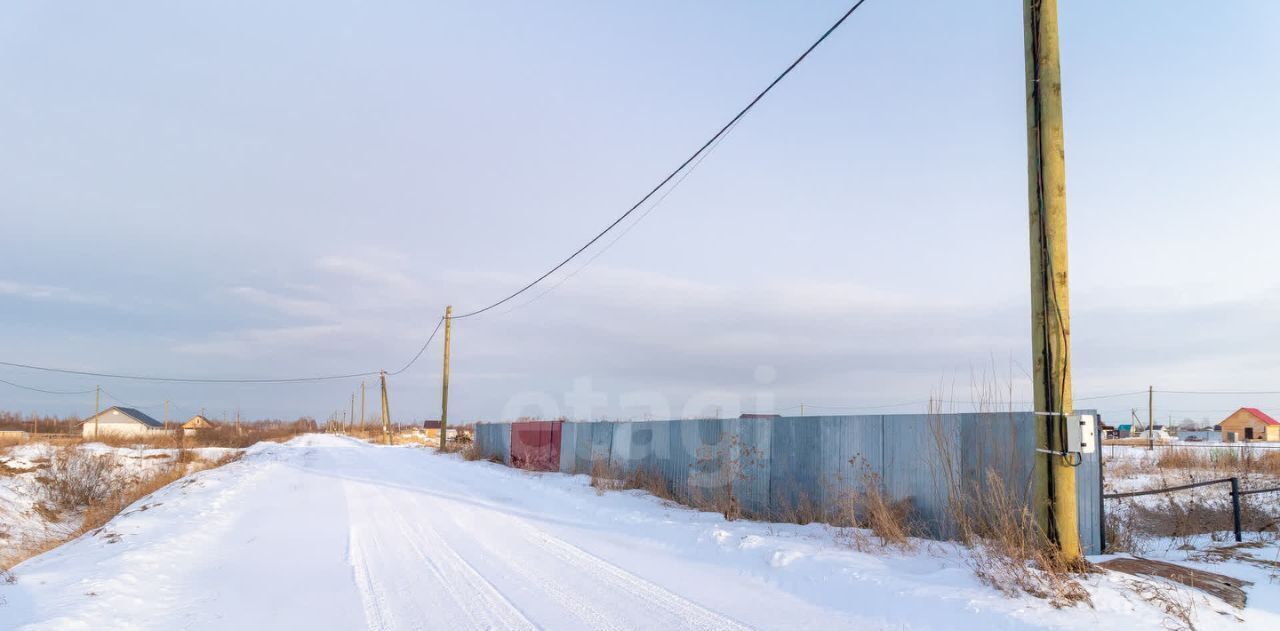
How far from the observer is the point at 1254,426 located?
7106 cm

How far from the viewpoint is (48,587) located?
22.8ft

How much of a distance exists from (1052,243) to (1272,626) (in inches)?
128

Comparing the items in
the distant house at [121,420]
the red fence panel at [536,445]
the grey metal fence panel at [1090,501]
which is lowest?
the distant house at [121,420]

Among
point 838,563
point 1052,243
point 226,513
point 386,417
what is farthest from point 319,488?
point 386,417

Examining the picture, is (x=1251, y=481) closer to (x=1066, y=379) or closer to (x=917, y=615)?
(x=1066, y=379)

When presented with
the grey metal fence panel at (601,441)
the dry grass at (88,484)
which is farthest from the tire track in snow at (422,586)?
the dry grass at (88,484)

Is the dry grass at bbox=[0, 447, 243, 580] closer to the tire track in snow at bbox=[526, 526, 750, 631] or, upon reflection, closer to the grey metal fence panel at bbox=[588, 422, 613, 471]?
the grey metal fence panel at bbox=[588, 422, 613, 471]

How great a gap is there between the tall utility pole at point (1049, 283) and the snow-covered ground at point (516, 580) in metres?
0.70

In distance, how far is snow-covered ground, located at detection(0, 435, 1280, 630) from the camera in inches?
223

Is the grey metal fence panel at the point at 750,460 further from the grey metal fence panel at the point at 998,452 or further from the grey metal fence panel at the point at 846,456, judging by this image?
the grey metal fence panel at the point at 998,452

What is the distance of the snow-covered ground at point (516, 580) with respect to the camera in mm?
5660

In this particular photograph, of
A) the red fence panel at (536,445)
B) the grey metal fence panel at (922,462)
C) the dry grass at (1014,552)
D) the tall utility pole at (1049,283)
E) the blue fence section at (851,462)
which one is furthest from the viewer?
the red fence panel at (536,445)

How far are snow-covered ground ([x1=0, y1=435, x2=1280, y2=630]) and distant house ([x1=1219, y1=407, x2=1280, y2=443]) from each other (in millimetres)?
79476

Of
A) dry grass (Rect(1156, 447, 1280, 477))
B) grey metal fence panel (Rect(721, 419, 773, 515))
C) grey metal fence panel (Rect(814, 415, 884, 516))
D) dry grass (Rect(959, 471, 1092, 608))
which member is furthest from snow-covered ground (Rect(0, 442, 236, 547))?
dry grass (Rect(1156, 447, 1280, 477))
